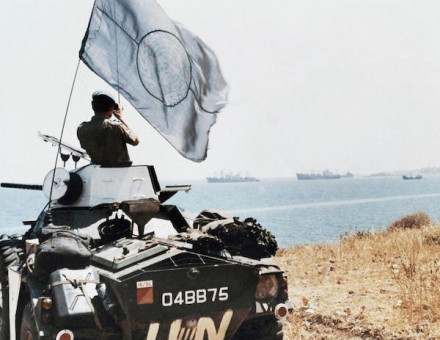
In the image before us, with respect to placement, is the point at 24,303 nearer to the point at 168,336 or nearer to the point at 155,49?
the point at 168,336

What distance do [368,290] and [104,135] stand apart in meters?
4.96

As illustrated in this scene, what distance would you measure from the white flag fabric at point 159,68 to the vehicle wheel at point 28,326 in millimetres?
4148

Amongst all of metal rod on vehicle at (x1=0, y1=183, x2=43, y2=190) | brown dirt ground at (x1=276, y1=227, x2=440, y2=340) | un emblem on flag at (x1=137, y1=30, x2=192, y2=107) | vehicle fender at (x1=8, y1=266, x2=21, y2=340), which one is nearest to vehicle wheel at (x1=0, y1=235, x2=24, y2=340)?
vehicle fender at (x1=8, y1=266, x2=21, y2=340)

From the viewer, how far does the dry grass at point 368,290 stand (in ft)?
26.2

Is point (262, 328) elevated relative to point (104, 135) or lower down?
lower down

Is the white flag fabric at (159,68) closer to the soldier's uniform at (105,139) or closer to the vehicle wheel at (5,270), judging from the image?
the soldier's uniform at (105,139)

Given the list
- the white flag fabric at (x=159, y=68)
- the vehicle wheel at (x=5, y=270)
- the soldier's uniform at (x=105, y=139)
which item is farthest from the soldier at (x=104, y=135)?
the white flag fabric at (x=159, y=68)

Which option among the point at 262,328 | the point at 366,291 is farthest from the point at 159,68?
the point at 262,328

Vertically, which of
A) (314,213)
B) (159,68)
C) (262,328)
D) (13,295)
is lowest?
(314,213)

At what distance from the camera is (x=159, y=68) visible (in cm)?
1009

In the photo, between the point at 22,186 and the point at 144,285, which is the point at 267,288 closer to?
the point at 144,285

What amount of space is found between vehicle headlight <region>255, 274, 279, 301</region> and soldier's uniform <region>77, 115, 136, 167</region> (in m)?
2.49

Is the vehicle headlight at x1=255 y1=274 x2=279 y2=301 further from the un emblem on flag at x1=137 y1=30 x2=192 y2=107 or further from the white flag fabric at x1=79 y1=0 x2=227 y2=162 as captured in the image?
the un emblem on flag at x1=137 y1=30 x2=192 y2=107

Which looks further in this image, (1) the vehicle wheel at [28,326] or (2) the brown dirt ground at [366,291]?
(2) the brown dirt ground at [366,291]
